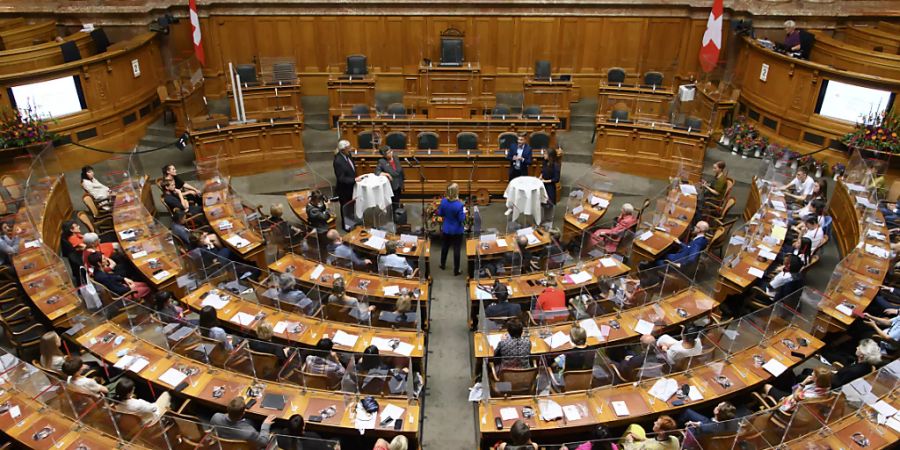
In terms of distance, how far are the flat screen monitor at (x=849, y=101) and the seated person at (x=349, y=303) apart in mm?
11792

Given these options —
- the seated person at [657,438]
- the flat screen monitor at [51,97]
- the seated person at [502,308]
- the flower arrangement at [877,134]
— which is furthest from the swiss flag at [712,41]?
the flat screen monitor at [51,97]

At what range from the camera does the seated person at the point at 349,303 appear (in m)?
9.55

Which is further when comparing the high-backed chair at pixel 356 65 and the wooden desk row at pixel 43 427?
the high-backed chair at pixel 356 65

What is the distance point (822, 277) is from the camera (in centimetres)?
1180

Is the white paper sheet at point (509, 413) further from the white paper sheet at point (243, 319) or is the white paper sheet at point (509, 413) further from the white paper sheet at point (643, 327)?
the white paper sheet at point (243, 319)

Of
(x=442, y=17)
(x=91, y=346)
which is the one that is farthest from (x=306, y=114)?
(x=91, y=346)

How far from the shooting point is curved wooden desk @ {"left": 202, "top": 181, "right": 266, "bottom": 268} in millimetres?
11602

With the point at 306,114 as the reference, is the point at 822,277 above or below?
below

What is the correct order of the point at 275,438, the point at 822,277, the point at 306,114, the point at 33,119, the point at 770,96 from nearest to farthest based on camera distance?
the point at 275,438 → the point at 822,277 → the point at 33,119 → the point at 770,96 → the point at 306,114

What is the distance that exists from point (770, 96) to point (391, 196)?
9.84 m

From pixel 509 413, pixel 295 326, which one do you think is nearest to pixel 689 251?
pixel 509 413

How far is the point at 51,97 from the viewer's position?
1452cm

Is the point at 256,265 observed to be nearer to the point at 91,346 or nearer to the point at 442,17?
the point at 91,346

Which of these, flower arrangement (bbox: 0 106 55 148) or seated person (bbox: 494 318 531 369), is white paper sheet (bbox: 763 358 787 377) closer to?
seated person (bbox: 494 318 531 369)
